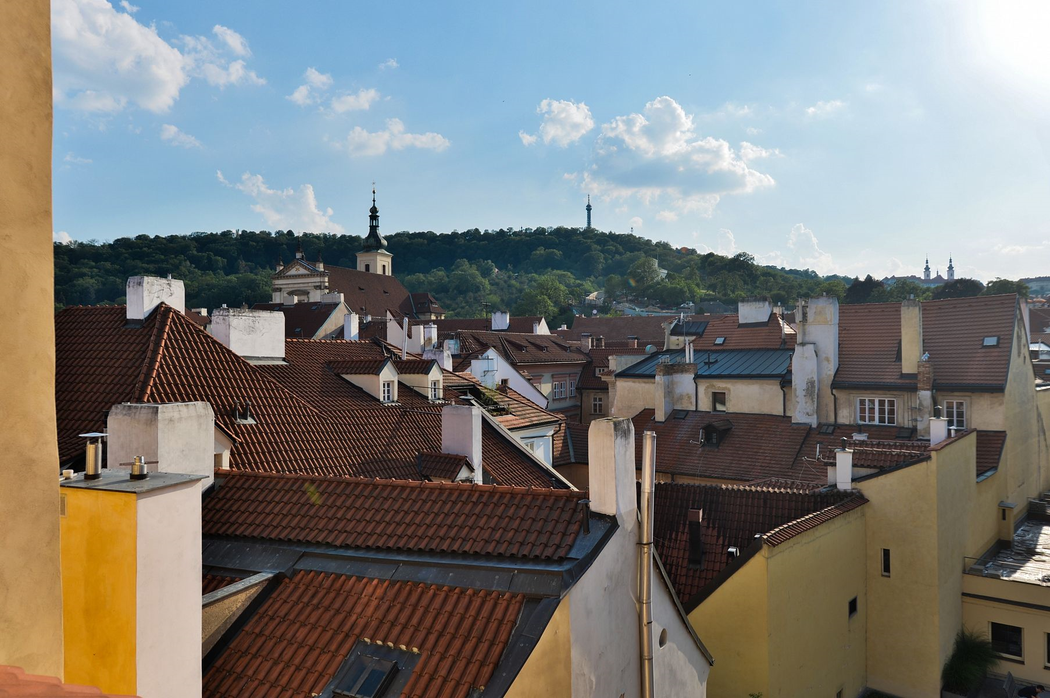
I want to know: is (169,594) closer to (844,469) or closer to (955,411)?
(844,469)

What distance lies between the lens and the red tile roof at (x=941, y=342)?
27047 millimetres

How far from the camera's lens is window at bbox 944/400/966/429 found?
2697 centimetres

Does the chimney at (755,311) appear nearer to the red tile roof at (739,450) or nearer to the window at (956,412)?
the red tile roof at (739,450)

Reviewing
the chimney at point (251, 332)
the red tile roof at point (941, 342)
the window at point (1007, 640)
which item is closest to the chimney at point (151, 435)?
the chimney at point (251, 332)

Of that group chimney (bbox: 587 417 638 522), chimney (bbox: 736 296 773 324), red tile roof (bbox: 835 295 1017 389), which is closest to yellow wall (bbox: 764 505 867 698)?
chimney (bbox: 587 417 638 522)

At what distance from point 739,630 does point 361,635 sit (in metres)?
9.91

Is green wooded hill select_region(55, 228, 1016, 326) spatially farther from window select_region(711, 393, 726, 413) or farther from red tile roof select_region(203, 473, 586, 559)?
red tile roof select_region(203, 473, 586, 559)

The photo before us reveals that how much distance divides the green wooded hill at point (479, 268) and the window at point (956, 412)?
63.2 metres

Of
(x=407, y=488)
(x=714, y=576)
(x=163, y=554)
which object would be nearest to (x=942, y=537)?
(x=714, y=576)

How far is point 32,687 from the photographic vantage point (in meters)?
3.02

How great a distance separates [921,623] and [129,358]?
20741mm

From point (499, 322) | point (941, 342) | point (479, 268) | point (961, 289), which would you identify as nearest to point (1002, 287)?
point (961, 289)

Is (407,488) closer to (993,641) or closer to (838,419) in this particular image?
(993,641)

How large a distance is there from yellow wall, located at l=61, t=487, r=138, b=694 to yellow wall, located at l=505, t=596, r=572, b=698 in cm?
349
